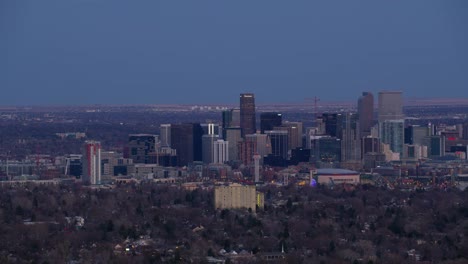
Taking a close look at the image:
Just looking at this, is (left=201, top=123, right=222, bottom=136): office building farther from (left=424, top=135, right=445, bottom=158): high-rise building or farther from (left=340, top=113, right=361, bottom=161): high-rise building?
(left=424, top=135, right=445, bottom=158): high-rise building

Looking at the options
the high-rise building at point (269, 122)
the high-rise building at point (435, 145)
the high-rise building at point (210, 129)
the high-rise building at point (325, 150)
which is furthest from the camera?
the high-rise building at point (269, 122)

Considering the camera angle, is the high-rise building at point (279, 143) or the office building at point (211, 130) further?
the office building at point (211, 130)

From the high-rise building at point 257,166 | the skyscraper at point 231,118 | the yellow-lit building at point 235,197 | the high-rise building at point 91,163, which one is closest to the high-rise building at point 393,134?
the skyscraper at point 231,118

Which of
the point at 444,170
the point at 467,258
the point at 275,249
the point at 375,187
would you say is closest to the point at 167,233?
the point at 275,249

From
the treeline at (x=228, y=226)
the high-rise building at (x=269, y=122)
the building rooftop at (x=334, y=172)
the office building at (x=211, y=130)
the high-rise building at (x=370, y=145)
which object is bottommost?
the building rooftop at (x=334, y=172)

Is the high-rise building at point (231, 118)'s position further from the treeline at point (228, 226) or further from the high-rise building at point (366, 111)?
the treeline at point (228, 226)

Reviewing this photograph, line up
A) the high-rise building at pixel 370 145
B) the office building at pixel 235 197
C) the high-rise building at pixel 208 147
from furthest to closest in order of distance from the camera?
the high-rise building at pixel 370 145 < the high-rise building at pixel 208 147 < the office building at pixel 235 197

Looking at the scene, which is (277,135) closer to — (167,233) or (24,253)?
(167,233)

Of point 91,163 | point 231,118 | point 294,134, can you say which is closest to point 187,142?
point 294,134
